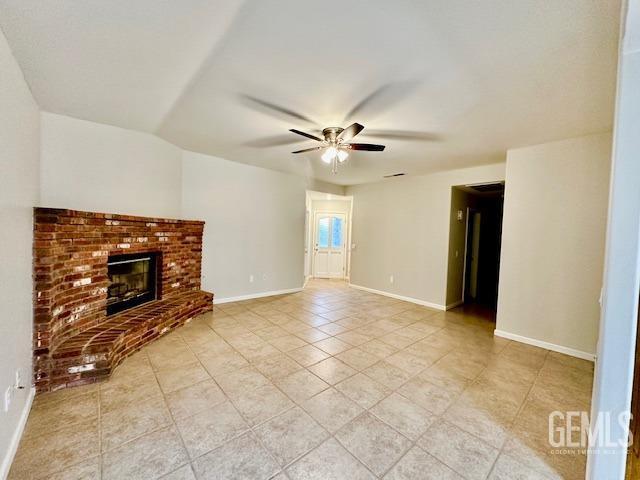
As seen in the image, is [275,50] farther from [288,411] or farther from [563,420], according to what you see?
[563,420]

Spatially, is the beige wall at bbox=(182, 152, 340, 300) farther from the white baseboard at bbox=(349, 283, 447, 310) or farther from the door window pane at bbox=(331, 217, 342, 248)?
the door window pane at bbox=(331, 217, 342, 248)

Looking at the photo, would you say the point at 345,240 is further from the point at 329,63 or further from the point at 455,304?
the point at 329,63

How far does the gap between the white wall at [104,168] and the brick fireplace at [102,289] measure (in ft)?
1.14

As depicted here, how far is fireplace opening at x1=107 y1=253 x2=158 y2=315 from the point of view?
306 centimetres

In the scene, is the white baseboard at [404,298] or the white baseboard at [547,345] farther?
the white baseboard at [404,298]

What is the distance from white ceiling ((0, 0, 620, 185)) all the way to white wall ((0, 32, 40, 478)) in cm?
31

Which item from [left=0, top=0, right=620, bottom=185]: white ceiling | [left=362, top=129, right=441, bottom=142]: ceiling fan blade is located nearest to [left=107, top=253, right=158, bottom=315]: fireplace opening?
[left=0, top=0, right=620, bottom=185]: white ceiling

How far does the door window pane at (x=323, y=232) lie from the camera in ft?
25.3

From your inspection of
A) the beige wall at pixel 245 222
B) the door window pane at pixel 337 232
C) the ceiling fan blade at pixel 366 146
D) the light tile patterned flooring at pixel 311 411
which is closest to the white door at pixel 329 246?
the door window pane at pixel 337 232

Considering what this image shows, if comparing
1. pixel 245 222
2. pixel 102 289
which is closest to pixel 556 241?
pixel 245 222

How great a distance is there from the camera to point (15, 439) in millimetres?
1557

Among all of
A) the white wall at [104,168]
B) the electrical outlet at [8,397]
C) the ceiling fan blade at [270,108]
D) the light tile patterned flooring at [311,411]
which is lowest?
the light tile patterned flooring at [311,411]

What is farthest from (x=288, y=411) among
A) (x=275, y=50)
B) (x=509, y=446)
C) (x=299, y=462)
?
(x=275, y=50)

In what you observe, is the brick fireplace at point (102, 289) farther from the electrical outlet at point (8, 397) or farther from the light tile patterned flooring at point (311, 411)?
the electrical outlet at point (8, 397)
